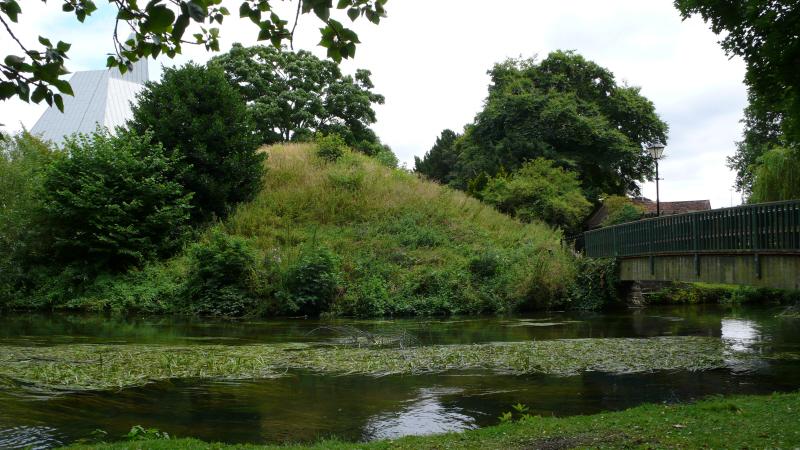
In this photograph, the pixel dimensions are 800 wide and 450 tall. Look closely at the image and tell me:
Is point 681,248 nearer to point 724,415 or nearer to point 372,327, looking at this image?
point 372,327

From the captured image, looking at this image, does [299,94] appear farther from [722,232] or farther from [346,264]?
[722,232]

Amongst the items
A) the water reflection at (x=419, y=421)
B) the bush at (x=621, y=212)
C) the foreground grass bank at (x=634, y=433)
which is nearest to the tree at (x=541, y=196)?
the bush at (x=621, y=212)

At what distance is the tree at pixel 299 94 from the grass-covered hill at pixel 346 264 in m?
16.2

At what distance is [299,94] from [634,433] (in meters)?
48.0

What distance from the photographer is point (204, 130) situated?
32.0m

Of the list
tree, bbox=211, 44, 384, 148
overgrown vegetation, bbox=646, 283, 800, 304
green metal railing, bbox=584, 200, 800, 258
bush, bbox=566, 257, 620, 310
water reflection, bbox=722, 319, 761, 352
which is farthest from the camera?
tree, bbox=211, 44, 384, 148

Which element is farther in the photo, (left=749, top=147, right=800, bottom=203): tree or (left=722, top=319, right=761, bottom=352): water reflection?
(left=749, top=147, right=800, bottom=203): tree

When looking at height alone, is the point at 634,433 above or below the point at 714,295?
below

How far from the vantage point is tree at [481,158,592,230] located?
40156 mm

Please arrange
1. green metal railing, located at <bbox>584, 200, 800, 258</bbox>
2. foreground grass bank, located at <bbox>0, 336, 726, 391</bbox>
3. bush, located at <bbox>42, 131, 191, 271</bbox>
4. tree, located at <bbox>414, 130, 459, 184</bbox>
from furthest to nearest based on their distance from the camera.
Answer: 1. tree, located at <bbox>414, 130, 459, 184</bbox>
2. bush, located at <bbox>42, 131, 191, 271</bbox>
3. green metal railing, located at <bbox>584, 200, 800, 258</bbox>
4. foreground grass bank, located at <bbox>0, 336, 726, 391</bbox>

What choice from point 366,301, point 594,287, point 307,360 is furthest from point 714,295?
point 307,360

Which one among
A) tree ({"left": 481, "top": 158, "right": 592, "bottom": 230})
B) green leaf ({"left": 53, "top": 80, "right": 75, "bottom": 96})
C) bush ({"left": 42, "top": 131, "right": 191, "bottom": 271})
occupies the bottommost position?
green leaf ({"left": 53, "top": 80, "right": 75, "bottom": 96})

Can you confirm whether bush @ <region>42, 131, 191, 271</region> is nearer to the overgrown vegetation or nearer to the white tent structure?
the overgrown vegetation

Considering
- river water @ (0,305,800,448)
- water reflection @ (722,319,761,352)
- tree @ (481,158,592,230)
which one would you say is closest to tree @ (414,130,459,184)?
tree @ (481,158,592,230)
